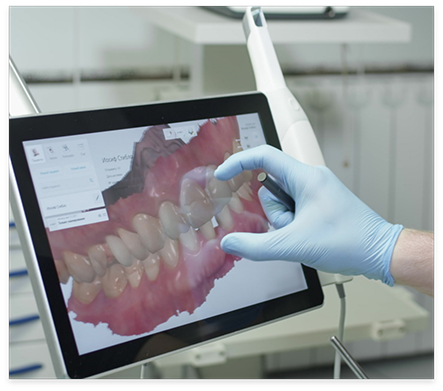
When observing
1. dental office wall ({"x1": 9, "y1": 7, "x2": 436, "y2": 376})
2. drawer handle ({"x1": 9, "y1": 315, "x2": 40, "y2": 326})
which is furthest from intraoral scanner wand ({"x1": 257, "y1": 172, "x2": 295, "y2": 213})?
drawer handle ({"x1": 9, "y1": 315, "x2": 40, "y2": 326})

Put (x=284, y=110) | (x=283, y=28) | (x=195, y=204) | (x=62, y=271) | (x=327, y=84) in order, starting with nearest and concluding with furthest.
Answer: (x=62, y=271) → (x=195, y=204) → (x=284, y=110) → (x=283, y=28) → (x=327, y=84)

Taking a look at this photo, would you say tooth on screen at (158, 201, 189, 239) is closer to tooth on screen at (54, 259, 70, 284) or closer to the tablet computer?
the tablet computer

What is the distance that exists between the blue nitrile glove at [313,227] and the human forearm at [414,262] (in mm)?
14

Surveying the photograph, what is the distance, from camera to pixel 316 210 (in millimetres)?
642

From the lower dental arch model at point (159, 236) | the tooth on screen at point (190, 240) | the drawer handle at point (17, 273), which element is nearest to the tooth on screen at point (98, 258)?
the lower dental arch model at point (159, 236)

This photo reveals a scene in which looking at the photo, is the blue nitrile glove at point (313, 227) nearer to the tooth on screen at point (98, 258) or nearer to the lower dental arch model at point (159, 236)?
the lower dental arch model at point (159, 236)

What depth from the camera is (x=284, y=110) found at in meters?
0.73

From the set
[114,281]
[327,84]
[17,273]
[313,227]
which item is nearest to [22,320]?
[17,273]

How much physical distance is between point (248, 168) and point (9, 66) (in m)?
0.36

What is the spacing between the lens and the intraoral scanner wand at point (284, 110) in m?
0.73

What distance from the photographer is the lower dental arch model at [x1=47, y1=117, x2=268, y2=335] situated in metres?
Result: 0.52

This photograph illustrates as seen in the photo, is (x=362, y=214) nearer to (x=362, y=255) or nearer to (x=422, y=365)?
(x=362, y=255)

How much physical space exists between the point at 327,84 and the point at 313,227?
3.62 ft

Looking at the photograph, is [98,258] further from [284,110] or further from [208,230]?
[284,110]
